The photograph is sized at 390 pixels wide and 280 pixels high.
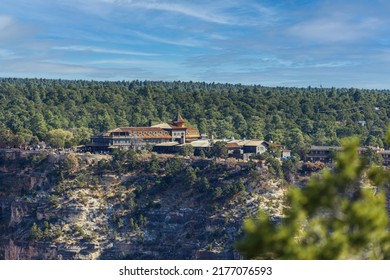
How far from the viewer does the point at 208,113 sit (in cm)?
10338

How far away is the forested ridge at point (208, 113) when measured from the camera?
91.8 meters

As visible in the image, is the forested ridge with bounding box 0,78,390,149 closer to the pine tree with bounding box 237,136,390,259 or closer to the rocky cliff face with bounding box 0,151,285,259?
the rocky cliff face with bounding box 0,151,285,259

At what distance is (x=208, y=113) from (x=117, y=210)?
37461 mm

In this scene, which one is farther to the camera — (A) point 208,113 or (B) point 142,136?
(A) point 208,113

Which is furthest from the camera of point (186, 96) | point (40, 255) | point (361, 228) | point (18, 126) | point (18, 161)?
point (186, 96)

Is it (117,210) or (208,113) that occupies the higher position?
(208,113)

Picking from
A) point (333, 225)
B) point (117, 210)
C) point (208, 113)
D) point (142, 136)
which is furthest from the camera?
point (208, 113)

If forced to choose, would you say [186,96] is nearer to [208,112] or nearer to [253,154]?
[208,112]

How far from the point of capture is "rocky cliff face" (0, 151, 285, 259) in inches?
2495

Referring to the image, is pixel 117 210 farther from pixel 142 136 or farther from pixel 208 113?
pixel 208 113

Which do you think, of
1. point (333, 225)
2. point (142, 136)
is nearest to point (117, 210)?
point (142, 136)

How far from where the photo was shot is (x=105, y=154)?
255ft

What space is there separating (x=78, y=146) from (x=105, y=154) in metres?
7.27

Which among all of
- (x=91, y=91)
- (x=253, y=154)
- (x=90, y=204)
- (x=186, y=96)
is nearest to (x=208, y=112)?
(x=186, y=96)
